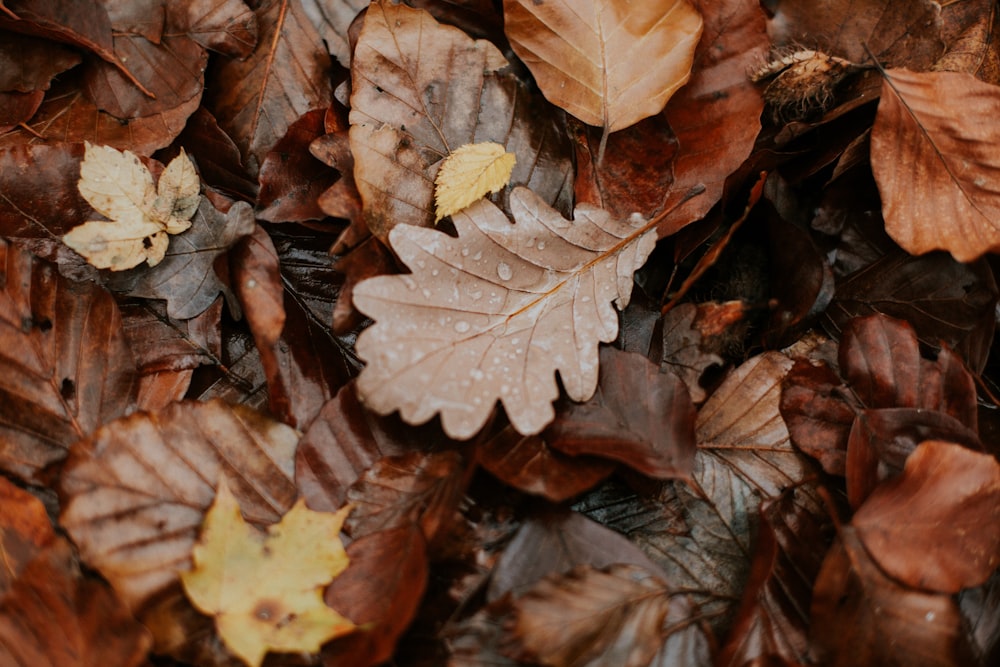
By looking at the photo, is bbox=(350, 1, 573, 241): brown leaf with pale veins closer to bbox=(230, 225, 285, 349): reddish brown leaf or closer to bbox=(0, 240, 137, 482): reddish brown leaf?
bbox=(230, 225, 285, 349): reddish brown leaf

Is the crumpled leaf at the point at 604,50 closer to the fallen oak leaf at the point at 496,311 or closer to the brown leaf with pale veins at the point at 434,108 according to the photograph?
the brown leaf with pale veins at the point at 434,108

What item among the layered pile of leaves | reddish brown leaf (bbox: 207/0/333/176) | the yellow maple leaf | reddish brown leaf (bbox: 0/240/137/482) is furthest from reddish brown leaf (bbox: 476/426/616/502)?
reddish brown leaf (bbox: 207/0/333/176)

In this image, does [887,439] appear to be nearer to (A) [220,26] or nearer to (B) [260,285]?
(B) [260,285]

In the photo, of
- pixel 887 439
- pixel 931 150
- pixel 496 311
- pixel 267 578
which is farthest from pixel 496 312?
pixel 931 150

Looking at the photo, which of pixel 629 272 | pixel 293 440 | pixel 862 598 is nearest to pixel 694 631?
pixel 862 598

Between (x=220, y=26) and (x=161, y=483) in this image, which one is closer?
(x=161, y=483)
